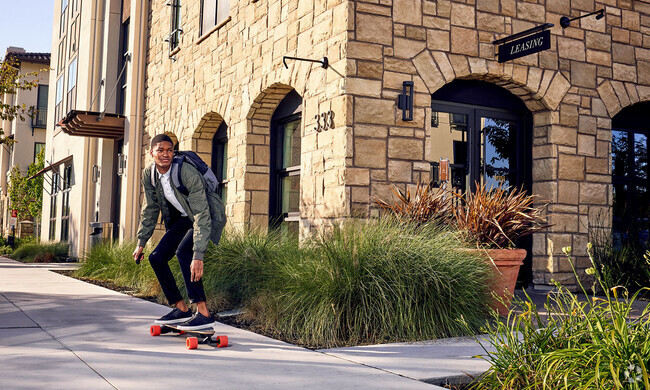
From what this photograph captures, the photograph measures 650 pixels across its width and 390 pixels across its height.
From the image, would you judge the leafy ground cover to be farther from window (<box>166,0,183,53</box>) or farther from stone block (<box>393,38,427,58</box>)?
window (<box>166,0,183,53</box>)

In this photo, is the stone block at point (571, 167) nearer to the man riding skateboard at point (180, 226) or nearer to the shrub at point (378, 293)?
the shrub at point (378, 293)

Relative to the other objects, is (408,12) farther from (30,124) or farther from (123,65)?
(30,124)

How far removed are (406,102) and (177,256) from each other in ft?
13.9

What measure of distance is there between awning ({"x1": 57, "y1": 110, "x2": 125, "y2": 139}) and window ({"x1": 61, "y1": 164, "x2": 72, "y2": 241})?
15.2 feet

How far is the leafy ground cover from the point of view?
5.93 metres

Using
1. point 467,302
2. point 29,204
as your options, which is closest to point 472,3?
point 467,302

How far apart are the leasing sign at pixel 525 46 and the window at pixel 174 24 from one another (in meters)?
7.87

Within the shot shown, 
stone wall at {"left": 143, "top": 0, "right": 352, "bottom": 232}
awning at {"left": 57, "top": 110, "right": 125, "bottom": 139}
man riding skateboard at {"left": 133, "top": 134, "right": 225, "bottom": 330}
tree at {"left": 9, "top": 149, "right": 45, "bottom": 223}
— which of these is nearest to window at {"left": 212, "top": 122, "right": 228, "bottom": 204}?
stone wall at {"left": 143, "top": 0, "right": 352, "bottom": 232}

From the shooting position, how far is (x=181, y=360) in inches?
193

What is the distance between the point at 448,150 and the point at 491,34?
1.72 metres

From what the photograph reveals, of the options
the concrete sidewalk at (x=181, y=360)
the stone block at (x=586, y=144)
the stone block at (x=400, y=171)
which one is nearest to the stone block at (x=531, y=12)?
the stone block at (x=586, y=144)

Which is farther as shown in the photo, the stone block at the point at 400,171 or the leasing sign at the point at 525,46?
the stone block at the point at 400,171

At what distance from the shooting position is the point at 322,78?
359 inches

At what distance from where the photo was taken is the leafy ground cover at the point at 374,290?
19.4ft
